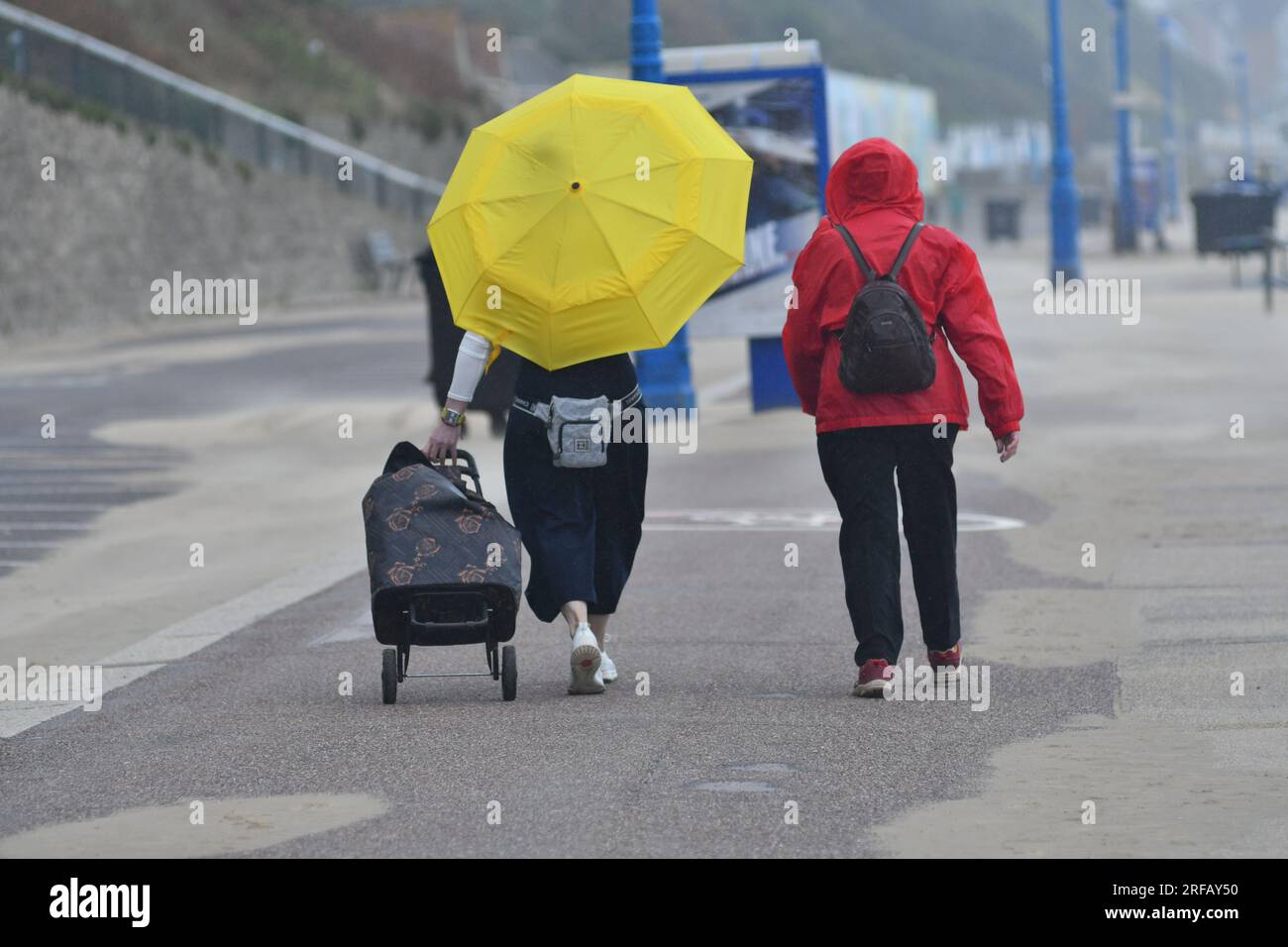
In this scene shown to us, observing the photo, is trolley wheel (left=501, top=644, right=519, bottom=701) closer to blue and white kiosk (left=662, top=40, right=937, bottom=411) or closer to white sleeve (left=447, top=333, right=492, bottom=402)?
white sleeve (left=447, top=333, right=492, bottom=402)

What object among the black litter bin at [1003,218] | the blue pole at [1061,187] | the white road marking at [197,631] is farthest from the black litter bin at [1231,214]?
the black litter bin at [1003,218]

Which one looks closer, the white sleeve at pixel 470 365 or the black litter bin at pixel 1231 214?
the white sleeve at pixel 470 365

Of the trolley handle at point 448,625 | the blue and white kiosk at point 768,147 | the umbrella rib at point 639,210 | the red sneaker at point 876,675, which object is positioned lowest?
the red sneaker at point 876,675

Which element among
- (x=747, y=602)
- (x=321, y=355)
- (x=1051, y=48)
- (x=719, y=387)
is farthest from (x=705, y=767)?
(x=1051, y=48)

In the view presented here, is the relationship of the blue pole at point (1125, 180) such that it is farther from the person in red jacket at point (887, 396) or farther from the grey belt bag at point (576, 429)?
the grey belt bag at point (576, 429)

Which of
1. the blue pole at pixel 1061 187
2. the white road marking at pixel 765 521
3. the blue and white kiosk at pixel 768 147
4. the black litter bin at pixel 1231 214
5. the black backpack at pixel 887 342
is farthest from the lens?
the blue pole at pixel 1061 187

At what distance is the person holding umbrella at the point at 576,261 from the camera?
730 cm

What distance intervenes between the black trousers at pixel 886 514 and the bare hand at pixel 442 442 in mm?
1177

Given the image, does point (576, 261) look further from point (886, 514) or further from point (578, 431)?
point (886, 514)

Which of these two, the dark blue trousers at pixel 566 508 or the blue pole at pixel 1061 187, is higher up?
the blue pole at pixel 1061 187

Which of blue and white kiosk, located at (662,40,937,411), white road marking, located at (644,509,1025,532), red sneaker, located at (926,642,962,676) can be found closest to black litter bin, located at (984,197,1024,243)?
blue and white kiosk, located at (662,40,937,411)

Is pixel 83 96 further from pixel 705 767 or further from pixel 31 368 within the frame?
pixel 705 767

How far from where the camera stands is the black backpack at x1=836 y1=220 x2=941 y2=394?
7.18 m

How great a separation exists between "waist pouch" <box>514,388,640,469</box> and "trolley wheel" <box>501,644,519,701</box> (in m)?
0.64
